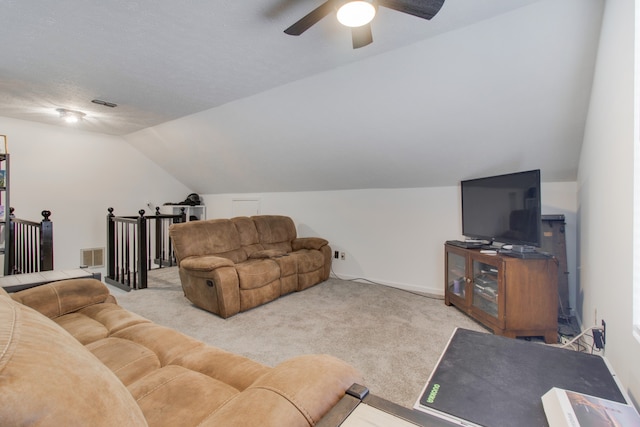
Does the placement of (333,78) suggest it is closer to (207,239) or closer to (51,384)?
(207,239)

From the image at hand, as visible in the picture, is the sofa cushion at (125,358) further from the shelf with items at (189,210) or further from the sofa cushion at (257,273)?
the shelf with items at (189,210)

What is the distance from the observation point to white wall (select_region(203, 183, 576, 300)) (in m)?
3.62

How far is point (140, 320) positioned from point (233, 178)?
372 cm

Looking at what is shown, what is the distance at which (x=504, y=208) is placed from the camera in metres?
2.73

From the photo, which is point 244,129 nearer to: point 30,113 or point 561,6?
point 30,113

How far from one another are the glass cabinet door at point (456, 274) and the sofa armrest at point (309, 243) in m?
1.67

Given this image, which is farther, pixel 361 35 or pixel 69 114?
pixel 69 114

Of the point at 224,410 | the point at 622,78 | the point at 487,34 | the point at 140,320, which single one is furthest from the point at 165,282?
the point at 622,78

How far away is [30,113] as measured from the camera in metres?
3.91

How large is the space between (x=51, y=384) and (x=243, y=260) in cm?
343

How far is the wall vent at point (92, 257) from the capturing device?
15.6 ft

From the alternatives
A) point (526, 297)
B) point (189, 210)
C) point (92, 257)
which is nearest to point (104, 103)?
point (92, 257)

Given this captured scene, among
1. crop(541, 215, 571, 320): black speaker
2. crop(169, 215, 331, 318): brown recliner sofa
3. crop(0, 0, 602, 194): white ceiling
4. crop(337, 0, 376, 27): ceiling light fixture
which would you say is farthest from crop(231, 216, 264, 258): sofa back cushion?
crop(541, 215, 571, 320): black speaker

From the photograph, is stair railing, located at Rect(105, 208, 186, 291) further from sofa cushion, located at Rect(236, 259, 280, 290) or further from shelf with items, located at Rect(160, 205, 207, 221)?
sofa cushion, located at Rect(236, 259, 280, 290)
